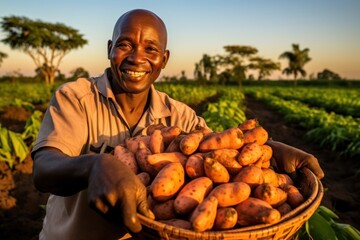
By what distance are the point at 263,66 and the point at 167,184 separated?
52146 mm

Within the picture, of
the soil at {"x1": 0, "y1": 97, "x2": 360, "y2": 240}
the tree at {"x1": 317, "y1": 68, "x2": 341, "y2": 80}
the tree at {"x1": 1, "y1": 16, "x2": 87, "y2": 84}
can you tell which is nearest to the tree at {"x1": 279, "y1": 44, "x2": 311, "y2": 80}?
the tree at {"x1": 317, "y1": 68, "x2": 341, "y2": 80}

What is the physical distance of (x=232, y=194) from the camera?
134cm

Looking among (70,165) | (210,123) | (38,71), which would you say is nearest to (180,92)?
(210,123)

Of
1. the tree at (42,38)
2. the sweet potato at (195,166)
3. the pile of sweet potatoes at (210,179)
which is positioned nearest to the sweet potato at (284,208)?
the pile of sweet potatoes at (210,179)

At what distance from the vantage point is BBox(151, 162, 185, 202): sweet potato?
1357 mm

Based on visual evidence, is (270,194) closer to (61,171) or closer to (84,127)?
(61,171)

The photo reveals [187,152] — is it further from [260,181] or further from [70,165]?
[70,165]

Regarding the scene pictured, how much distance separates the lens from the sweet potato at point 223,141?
61.9 inches

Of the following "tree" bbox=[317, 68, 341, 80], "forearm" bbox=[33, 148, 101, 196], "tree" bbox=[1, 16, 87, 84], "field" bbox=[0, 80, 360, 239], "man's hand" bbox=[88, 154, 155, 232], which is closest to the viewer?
"man's hand" bbox=[88, 154, 155, 232]

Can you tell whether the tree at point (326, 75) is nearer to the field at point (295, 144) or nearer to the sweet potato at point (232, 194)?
the field at point (295, 144)

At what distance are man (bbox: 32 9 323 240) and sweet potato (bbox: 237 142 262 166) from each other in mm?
240

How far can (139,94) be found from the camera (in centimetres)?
215

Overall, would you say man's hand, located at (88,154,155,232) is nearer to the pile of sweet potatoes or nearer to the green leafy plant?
the pile of sweet potatoes

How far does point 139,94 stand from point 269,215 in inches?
47.4
